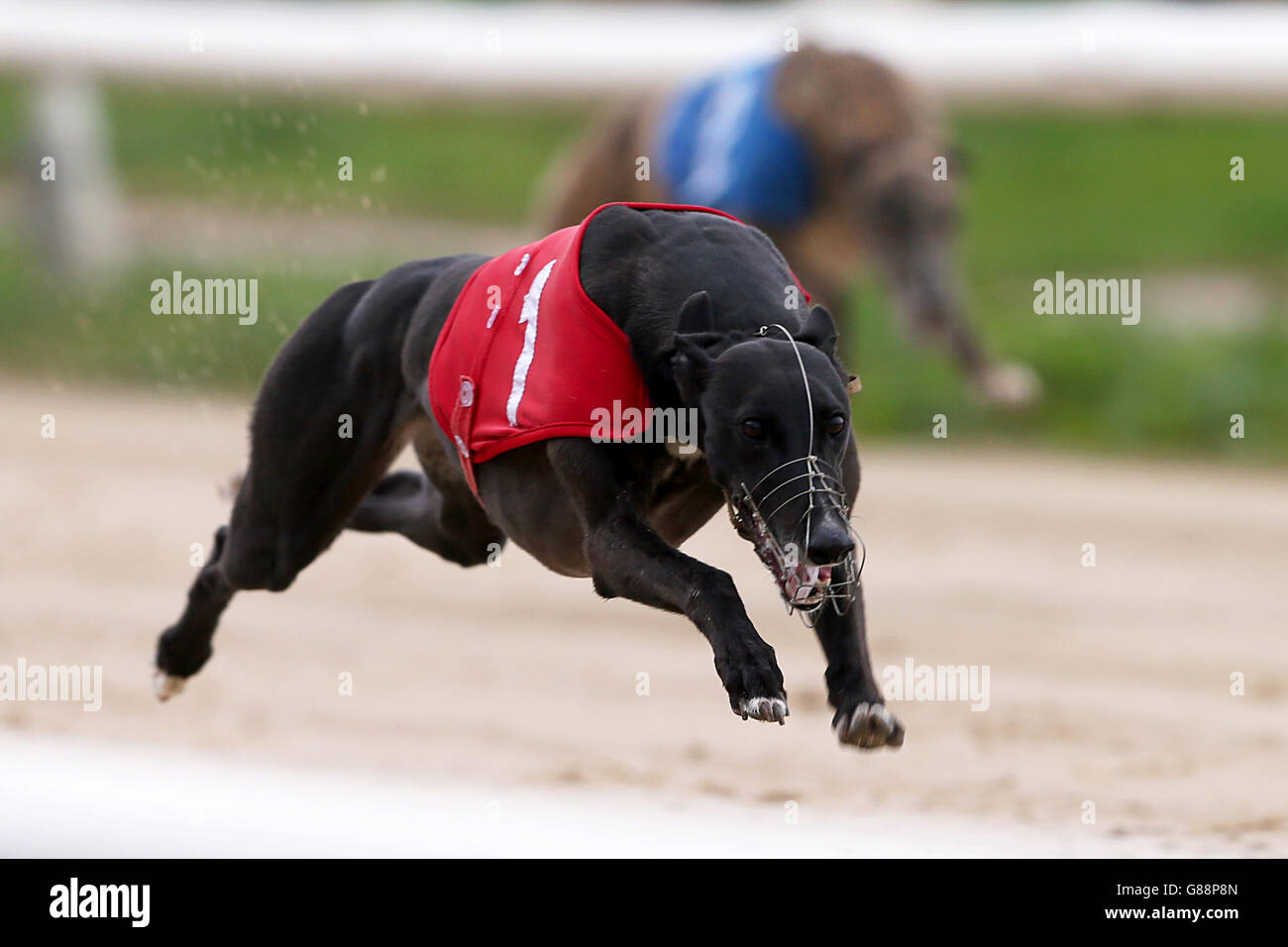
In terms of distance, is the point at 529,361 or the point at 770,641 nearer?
the point at 529,361

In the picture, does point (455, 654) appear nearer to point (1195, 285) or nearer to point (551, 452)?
point (551, 452)

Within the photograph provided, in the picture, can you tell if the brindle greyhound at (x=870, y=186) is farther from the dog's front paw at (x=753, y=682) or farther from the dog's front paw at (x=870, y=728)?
the dog's front paw at (x=753, y=682)

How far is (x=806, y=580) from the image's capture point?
3207 millimetres

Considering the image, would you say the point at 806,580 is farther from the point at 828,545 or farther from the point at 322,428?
the point at 322,428


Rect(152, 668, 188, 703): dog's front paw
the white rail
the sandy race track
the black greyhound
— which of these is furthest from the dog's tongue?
the white rail

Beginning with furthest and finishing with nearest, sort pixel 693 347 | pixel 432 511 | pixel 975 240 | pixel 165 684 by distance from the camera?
1. pixel 975 240
2. pixel 165 684
3. pixel 432 511
4. pixel 693 347

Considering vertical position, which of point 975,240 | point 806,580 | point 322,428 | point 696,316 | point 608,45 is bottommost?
point 806,580

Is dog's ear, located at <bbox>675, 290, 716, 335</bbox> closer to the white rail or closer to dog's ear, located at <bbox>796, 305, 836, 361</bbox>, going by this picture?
dog's ear, located at <bbox>796, 305, 836, 361</bbox>

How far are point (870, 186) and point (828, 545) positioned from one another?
499 cm

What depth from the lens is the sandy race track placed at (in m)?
4.91

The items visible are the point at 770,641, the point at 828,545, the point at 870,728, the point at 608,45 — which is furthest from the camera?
the point at 608,45

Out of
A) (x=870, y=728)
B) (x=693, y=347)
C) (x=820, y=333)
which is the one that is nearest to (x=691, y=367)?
(x=693, y=347)

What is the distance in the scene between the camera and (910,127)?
26.5ft

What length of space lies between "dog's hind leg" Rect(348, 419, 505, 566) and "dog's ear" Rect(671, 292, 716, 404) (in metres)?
0.96
